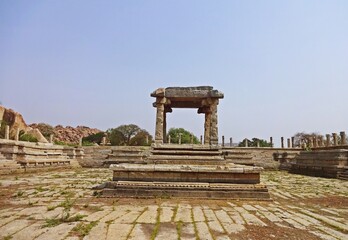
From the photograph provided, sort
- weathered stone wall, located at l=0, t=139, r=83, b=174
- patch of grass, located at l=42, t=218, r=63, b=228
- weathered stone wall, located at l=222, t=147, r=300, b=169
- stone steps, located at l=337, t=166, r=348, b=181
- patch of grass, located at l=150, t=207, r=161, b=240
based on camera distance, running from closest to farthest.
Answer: patch of grass, located at l=150, t=207, r=161, b=240
patch of grass, located at l=42, t=218, r=63, b=228
weathered stone wall, located at l=0, t=139, r=83, b=174
stone steps, located at l=337, t=166, r=348, b=181
weathered stone wall, located at l=222, t=147, r=300, b=169

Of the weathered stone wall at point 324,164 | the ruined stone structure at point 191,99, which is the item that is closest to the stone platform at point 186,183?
the ruined stone structure at point 191,99

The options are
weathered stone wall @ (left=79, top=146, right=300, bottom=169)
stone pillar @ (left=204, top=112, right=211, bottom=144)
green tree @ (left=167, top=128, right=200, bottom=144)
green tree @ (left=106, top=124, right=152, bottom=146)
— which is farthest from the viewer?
green tree @ (left=167, top=128, right=200, bottom=144)

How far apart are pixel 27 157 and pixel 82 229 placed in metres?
10.3

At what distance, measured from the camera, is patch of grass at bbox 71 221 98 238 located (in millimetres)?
3150

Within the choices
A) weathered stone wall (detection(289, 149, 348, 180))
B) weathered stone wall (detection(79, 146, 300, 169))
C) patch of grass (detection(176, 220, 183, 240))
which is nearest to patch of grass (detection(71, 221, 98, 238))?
patch of grass (detection(176, 220, 183, 240))

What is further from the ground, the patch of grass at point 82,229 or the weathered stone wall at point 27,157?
the weathered stone wall at point 27,157

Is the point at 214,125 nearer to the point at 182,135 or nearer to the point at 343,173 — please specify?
the point at 343,173

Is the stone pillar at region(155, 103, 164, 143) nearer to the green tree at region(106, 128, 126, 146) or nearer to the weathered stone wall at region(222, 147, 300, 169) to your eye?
the weathered stone wall at region(222, 147, 300, 169)

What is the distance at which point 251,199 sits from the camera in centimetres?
575

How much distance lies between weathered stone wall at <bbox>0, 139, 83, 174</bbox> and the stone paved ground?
6.13 m

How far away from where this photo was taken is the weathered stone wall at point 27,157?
10969mm

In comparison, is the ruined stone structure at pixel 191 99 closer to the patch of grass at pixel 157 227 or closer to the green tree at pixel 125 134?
the patch of grass at pixel 157 227

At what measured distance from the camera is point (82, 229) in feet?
10.8

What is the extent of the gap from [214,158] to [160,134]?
277 centimetres
